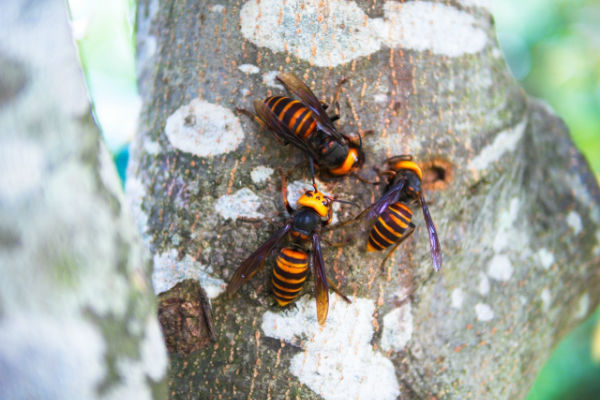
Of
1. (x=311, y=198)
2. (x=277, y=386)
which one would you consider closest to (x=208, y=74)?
(x=311, y=198)

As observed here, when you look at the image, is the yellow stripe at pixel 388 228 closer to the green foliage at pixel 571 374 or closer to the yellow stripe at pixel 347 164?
the yellow stripe at pixel 347 164

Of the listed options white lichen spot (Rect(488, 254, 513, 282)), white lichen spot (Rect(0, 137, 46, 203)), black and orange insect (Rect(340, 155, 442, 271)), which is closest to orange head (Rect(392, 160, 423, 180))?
black and orange insect (Rect(340, 155, 442, 271))

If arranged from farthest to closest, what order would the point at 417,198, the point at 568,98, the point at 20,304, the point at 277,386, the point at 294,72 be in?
the point at 568,98 < the point at 417,198 < the point at 294,72 < the point at 277,386 < the point at 20,304

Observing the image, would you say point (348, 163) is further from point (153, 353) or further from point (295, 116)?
point (153, 353)

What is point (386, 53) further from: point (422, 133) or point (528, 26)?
point (528, 26)

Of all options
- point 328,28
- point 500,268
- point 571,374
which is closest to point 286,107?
point 328,28
